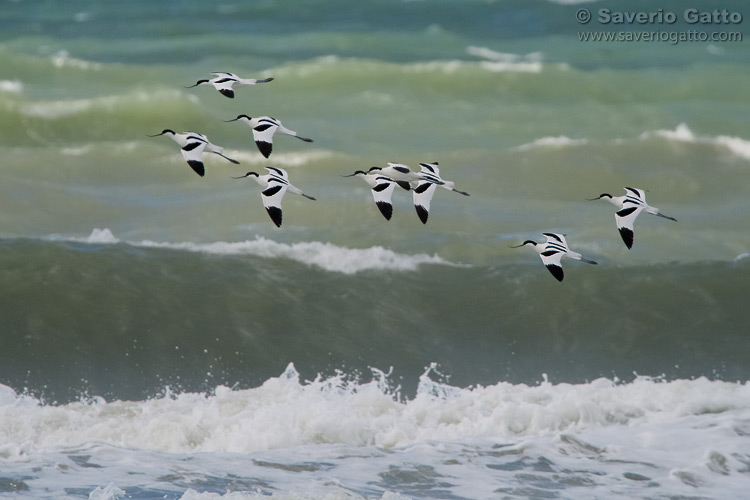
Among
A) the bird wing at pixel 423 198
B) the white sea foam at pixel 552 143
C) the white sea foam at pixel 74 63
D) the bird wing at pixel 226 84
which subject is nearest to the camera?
the bird wing at pixel 423 198

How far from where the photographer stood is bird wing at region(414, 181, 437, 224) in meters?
10.3

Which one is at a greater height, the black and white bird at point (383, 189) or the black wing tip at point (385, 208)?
the black and white bird at point (383, 189)

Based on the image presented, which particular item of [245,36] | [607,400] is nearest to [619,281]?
[607,400]

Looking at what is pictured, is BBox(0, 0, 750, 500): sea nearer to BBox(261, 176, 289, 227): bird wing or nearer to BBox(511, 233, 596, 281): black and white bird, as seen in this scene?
BBox(511, 233, 596, 281): black and white bird

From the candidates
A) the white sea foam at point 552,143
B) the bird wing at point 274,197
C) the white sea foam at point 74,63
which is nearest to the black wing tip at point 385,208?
the bird wing at point 274,197

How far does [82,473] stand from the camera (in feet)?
29.6

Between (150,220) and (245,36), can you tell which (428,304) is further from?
(245,36)

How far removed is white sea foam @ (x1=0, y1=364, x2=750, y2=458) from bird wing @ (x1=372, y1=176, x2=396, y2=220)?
1.86 meters

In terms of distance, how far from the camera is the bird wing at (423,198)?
10.3 meters

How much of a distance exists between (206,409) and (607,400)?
3.66m

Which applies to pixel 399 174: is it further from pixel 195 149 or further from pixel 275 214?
pixel 195 149

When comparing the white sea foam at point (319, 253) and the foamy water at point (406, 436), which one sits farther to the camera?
the white sea foam at point (319, 253)

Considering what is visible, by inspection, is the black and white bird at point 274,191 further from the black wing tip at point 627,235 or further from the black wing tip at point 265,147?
the black wing tip at point 627,235

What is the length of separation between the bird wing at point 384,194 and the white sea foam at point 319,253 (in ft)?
14.8
